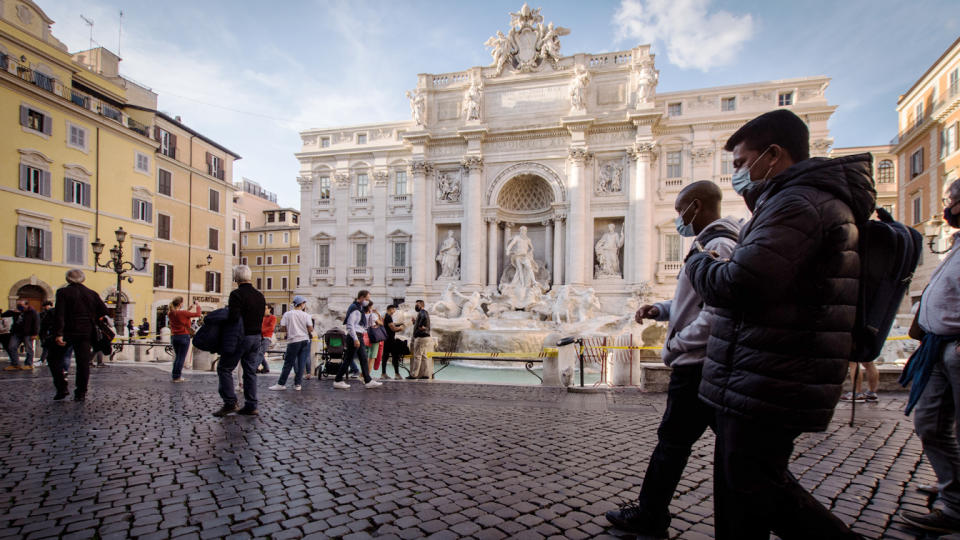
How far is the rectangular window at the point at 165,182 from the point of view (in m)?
29.2

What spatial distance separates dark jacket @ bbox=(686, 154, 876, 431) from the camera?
188cm

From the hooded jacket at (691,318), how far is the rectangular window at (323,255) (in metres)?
29.3

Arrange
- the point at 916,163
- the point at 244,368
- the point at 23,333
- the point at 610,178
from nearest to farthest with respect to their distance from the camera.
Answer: the point at 244,368 → the point at 23,333 → the point at 610,178 → the point at 916,163

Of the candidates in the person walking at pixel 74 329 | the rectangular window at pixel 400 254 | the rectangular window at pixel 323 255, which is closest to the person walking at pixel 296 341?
the person walking at pixel 74 329

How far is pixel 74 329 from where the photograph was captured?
7340 mm

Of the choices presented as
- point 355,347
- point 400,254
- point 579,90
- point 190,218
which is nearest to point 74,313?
point 355,347

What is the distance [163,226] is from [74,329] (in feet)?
85.2

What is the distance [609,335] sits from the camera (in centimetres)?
1792

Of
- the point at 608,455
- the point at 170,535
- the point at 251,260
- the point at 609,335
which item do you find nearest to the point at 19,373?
the point at 170,535

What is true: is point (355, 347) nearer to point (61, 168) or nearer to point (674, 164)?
point (674, 164)

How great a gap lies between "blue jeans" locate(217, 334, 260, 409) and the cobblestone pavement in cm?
31

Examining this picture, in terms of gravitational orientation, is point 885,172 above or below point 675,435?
above

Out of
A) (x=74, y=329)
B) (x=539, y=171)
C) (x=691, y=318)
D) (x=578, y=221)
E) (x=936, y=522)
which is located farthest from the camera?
(x=539, y=171)

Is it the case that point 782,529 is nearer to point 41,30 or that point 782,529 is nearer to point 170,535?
point 170,535
